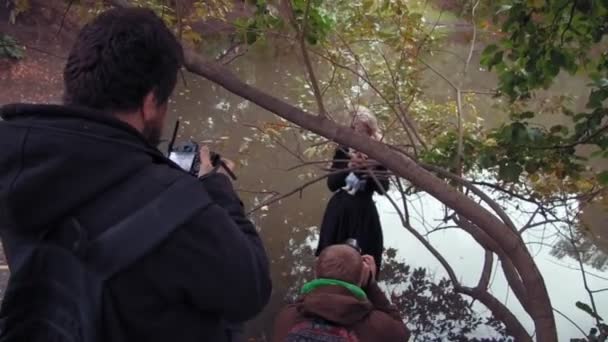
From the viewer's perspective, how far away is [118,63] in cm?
109

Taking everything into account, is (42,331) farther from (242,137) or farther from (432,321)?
(242,137)

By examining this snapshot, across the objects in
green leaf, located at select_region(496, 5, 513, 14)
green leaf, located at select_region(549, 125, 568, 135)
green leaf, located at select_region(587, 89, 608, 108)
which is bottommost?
green leaf, located at select_region(549, 125, 568, 135)

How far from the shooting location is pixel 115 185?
1.07 meters

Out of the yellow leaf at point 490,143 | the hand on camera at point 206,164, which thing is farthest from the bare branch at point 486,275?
the hand on camera at point 206,164

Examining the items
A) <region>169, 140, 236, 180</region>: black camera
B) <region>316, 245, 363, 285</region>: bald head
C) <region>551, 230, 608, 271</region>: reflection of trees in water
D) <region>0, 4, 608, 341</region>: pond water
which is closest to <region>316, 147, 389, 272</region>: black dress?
<region>0, 4, 608, 341</region>: pond water

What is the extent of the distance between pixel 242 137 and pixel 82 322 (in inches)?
275

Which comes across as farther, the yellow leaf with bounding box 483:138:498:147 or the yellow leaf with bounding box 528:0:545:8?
the yellow leaf with bounding box 483:138:498:147

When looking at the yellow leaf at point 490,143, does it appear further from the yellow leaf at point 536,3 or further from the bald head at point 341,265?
the bald head at point 341,265

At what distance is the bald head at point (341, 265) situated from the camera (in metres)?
2.24

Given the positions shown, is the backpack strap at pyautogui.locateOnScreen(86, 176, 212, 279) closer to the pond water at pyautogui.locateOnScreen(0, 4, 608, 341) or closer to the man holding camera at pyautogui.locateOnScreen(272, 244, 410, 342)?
the man holding camera at pyautogui.locateOnScreen(272, 244, 410, 342)

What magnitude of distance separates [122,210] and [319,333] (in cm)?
117

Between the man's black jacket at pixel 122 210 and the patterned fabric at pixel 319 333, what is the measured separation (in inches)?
38.8

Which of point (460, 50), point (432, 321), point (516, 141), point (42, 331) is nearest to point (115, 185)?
point (42, 331)

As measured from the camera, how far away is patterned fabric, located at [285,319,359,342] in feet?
6.75
